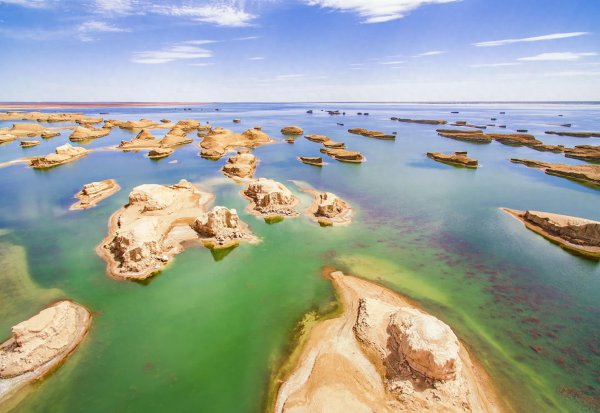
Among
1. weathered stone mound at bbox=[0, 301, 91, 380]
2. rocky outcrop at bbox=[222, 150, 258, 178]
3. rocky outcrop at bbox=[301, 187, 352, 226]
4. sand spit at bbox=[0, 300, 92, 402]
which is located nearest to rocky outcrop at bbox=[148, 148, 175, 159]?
rocky outcrop at bbox=[222, 150, 258, 178]

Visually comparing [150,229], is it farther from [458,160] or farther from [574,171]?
[574,171]

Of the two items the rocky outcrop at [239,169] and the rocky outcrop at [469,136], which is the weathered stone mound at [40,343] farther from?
the rocky outcrop at [469,136]

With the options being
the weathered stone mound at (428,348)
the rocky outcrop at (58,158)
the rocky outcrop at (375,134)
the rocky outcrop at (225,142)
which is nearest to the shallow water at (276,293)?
the weathered stone mound at (428,348)

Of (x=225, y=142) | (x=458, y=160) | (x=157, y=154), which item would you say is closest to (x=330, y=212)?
(x=458, y=160)

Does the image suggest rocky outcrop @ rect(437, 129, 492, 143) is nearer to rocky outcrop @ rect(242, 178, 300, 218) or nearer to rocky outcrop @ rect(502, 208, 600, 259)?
rocky outcrop @ rect(502, 208, 600, 259)

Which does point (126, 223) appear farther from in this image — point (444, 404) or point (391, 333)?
point (444, 404)
